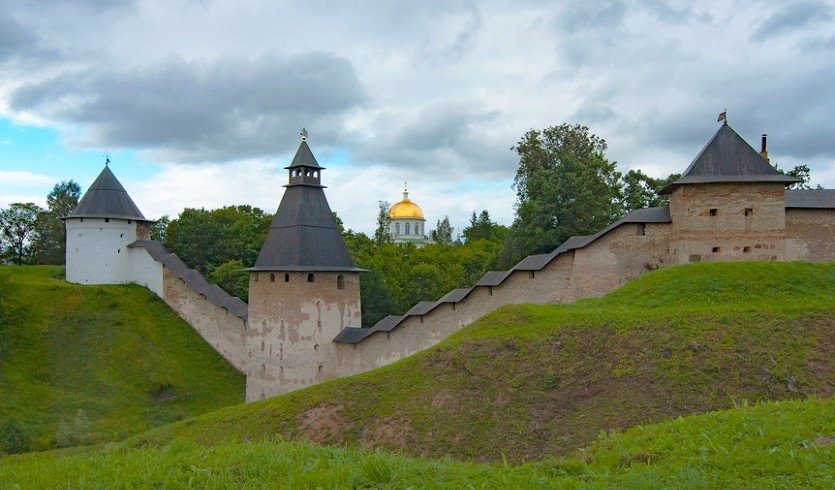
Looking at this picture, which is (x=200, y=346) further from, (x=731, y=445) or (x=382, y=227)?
(x=382, y=227)

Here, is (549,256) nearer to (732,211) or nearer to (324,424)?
(732,211)

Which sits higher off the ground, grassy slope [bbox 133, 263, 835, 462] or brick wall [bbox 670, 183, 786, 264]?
brick wall [bbox 670, 183, 786, 264]

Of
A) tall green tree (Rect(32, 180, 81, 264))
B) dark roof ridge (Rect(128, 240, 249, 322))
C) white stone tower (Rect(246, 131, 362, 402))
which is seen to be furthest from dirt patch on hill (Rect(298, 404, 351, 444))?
tall green tree (Rect(32, 180, 81, 264))

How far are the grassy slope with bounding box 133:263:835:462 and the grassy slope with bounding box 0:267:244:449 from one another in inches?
321

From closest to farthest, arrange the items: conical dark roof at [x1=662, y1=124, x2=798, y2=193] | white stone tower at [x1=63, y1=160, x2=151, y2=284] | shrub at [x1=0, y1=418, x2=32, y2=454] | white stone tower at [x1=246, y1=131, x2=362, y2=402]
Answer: shrub at [x1=0, y1=418, x2=32, y2=454] < conical dark roof at [x1=662, y1=124, x2=798, y2=193] < white stone tower at [x1=246, y1=131, x2=362, y2=402] < white stone tower at [x1=63, y1=160, x2=151, y2=284]

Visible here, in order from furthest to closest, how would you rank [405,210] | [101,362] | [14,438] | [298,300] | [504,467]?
[405,210] < [101,362] < [298,300] < [14,438] < [504,467]

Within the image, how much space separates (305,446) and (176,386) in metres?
17.7

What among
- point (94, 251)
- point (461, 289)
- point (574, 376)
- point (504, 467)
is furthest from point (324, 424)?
point (94, 251)

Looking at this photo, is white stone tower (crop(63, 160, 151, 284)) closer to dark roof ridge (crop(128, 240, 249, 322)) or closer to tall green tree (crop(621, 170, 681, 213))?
dark roof ridge (crop(128, 240, 249, 322))

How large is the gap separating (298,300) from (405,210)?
179ft

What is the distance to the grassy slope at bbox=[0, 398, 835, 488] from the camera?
538 cm

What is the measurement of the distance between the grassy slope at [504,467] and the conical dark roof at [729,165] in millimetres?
11881

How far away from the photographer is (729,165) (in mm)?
18094

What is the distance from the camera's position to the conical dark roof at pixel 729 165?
17.8 m
